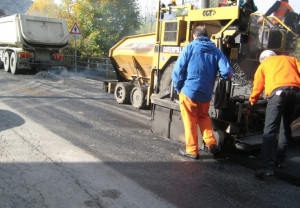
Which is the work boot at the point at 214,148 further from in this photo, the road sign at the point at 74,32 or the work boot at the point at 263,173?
the road sign at the point at 74,32

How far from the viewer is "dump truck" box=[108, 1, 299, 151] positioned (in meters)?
4.52

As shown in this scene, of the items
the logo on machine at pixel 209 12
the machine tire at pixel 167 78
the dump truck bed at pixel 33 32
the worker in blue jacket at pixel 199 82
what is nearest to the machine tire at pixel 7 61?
the dump truck bed at pixel 33 32

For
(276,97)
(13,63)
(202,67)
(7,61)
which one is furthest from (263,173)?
(7,61)

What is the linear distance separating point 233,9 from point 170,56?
1762 millimetres

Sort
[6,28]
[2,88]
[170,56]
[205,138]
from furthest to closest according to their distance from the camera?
[6,28]
[2,88]
[170,56]
[205,138]

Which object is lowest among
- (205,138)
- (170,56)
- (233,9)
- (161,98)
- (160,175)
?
(160,175)

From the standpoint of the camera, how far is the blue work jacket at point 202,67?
13.6 feet

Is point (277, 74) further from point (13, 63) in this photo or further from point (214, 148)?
point (13, 63)

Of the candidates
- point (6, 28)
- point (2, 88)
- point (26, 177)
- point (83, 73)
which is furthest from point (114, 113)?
point (6, 28)

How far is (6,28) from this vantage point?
48.2ft

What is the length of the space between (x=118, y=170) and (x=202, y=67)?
185 cm

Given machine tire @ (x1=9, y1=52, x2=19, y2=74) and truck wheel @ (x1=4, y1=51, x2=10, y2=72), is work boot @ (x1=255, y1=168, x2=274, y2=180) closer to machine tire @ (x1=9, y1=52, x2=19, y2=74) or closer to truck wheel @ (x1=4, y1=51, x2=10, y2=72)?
machine tire @ (x1=9, y1=52, x2=19, y2=74)

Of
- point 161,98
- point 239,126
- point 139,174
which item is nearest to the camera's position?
point 139,174

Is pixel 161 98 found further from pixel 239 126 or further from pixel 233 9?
pixel 233 9
